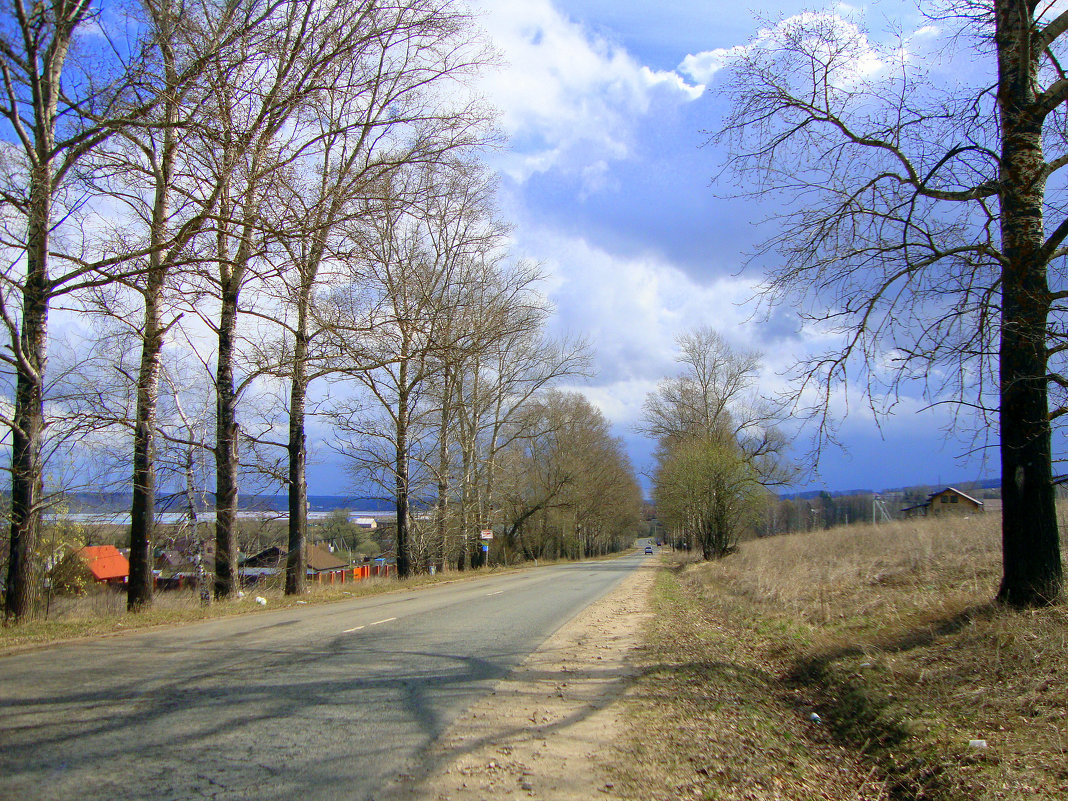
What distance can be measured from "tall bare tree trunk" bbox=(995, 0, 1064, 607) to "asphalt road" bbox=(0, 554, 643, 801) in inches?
241

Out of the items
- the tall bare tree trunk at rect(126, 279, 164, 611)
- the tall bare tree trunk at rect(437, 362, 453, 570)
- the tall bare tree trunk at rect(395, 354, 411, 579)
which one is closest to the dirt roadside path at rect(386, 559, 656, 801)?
the tall bare tree trunk at rect(126, 279, 164, 611)

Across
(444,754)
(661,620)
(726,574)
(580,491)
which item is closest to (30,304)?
(444,754)

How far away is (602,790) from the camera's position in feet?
14.7

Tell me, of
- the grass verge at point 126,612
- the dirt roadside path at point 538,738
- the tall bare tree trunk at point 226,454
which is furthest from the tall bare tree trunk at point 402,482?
the dirt roadside path at point 538,738

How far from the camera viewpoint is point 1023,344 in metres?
7.21

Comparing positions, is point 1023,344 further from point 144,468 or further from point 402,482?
point 402,482

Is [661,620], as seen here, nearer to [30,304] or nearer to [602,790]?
[602,790]

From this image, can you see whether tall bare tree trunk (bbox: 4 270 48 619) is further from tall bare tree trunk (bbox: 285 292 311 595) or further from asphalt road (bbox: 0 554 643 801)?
tall bare tree trunk (bbox: 285 292 311 595)

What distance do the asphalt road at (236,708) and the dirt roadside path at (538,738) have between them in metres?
0.22

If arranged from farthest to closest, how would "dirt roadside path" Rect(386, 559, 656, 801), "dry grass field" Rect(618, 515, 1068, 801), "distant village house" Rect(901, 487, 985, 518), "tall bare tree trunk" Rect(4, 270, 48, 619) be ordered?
"distant village house" Rect(901, 487, 985, 518) < "tall bare tree trunk" Rect(4, 270, 48, 619) < "dry grass field" Rect(618, 515, 1068, 801) < "dirt roadside path" Rect(386, 559, 656, 801)

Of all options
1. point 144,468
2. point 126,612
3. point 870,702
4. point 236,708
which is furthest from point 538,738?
point 144,468

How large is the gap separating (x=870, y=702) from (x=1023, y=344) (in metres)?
4.14

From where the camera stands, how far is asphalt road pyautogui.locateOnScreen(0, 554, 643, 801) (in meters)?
4.05

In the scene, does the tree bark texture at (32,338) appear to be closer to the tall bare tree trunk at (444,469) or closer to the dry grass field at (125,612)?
the dry grass field at (125,612)
